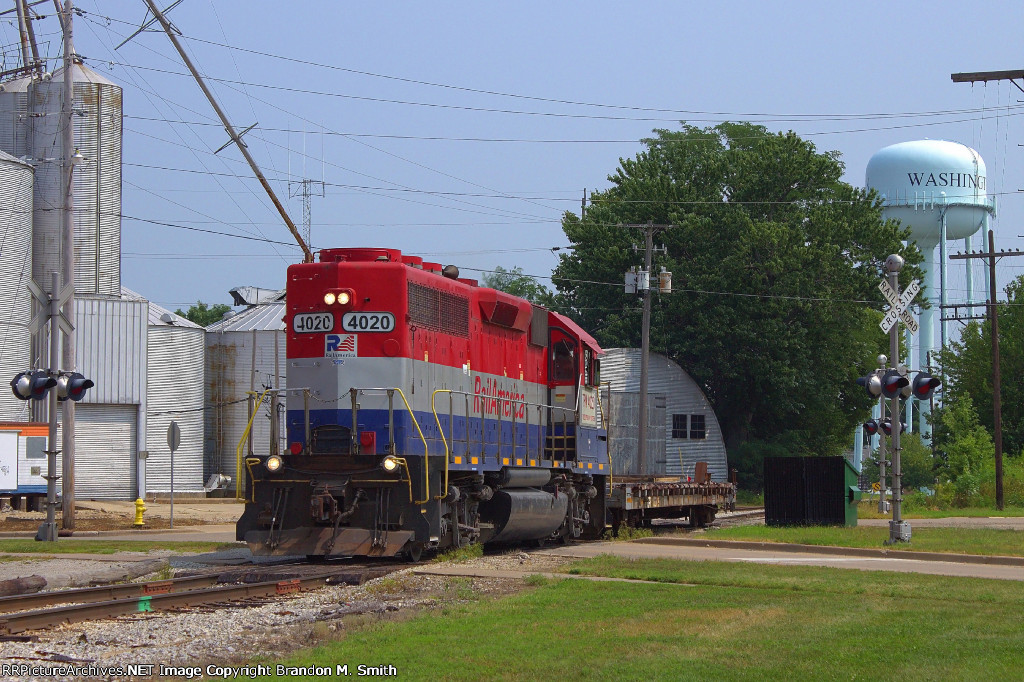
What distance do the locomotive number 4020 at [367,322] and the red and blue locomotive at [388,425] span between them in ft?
0.05

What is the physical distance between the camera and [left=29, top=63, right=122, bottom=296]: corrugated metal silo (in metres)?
44.6

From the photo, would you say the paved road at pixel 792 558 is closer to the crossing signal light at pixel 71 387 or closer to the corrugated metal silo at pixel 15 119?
the crossing signal light at pixel 71 387

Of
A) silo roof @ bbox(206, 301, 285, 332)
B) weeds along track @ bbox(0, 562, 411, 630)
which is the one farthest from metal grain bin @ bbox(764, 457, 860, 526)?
silo roof @ bbox(206, 301, 285, 332)

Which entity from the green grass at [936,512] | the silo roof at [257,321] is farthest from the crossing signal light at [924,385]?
the silo roof at [257,321]

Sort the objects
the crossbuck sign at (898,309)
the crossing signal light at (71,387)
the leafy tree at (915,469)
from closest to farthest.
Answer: the crossbuck sign at (898,309) → the crossing signal light at (71,387) → the leafy tree at (915,469)

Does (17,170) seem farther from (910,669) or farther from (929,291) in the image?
(929,291)

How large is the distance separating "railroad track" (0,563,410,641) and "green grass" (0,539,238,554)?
20.8ft

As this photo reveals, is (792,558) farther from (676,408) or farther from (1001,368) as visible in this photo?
(1001,368)

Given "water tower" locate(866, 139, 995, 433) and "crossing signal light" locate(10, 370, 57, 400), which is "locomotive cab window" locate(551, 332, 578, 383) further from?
"water tower" locate(866, 139, 995, 433)

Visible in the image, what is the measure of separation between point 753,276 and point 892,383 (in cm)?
3134

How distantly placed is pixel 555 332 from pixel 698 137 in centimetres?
4950

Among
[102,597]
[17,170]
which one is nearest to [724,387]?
[17,170]

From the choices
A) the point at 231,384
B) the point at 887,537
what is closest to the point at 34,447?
the point at 231,384

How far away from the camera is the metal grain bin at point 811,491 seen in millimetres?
25906
